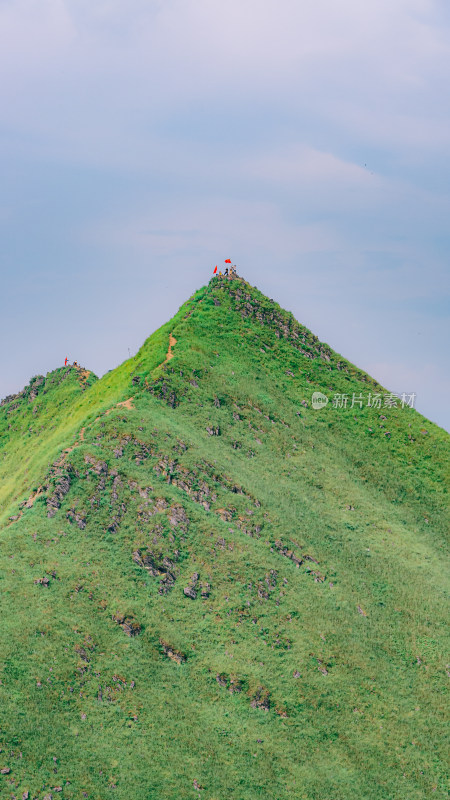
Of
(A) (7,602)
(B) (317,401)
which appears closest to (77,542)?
(A) (7,602)

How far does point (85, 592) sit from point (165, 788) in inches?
600

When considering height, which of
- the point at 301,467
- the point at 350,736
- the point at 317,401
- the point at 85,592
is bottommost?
the point at 350,736

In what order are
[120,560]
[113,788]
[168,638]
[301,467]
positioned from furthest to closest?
[301,467] < [120,560] < [168,638] < [113,788]

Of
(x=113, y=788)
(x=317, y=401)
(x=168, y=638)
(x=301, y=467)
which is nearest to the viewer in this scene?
(x=113, y=788)

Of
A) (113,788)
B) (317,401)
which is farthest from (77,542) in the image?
(317,401)

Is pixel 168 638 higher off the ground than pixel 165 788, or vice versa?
pixel 168 638

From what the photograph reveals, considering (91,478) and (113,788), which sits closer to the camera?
(113,788)

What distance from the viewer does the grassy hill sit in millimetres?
47031

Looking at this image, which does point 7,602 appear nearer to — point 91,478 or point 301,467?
point 91,478

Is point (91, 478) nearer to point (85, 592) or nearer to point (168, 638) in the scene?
point (85, 592)

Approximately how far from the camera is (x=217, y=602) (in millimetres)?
57875

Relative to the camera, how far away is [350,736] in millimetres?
52188

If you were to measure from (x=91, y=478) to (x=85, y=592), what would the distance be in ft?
37.5

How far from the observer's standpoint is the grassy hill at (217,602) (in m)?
47.0
